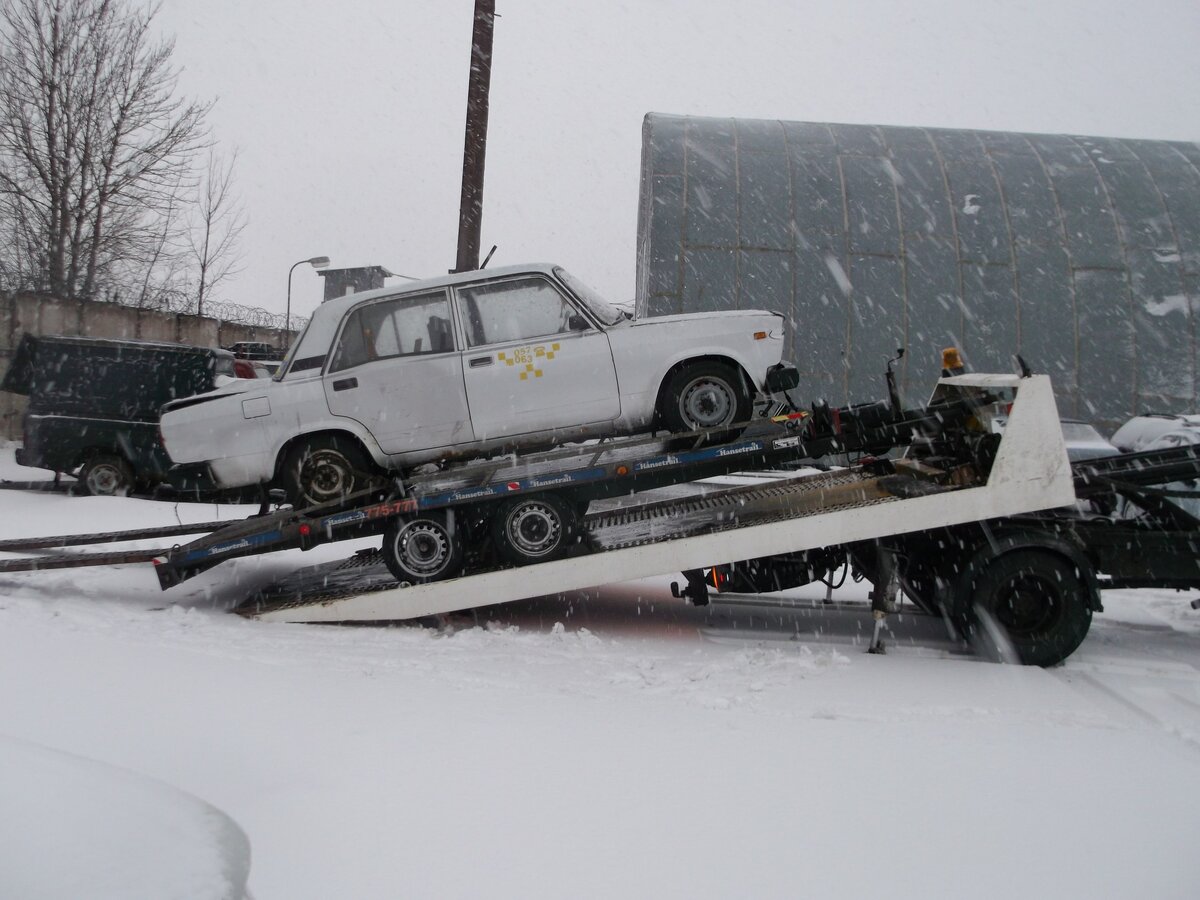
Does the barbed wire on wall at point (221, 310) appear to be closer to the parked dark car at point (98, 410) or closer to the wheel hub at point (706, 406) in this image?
the parked dark car at point (98, 410)

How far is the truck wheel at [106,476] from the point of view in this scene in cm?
1177

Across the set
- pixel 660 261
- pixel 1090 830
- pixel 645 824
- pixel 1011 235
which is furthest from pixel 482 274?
pixel 1011 235

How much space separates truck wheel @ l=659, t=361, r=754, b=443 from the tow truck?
35 cm

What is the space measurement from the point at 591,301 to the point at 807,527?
2308 mm

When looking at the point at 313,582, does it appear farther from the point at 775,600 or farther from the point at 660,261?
the point at 660,261

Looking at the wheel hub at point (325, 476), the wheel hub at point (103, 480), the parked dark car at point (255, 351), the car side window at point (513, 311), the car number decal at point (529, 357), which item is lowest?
the wheel hub at point (103, 480)

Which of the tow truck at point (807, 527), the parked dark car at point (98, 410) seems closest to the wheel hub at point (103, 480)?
the parked dark car at point (98, 410)

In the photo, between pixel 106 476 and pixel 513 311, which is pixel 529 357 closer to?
pixel 513 311

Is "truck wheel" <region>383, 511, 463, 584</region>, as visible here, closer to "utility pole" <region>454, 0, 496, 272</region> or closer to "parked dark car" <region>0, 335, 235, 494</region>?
"utility pole" <region>454, 0, 496, 272</region>

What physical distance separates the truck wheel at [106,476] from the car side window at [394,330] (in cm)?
716

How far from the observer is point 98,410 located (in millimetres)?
11852

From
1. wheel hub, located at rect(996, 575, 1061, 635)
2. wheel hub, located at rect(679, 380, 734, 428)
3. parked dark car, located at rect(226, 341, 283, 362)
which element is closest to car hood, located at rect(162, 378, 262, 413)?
wheel hub, located at rect(679, 380, 734, 428)

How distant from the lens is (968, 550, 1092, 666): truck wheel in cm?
535

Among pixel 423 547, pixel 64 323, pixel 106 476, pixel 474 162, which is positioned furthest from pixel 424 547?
pixel 64 323
